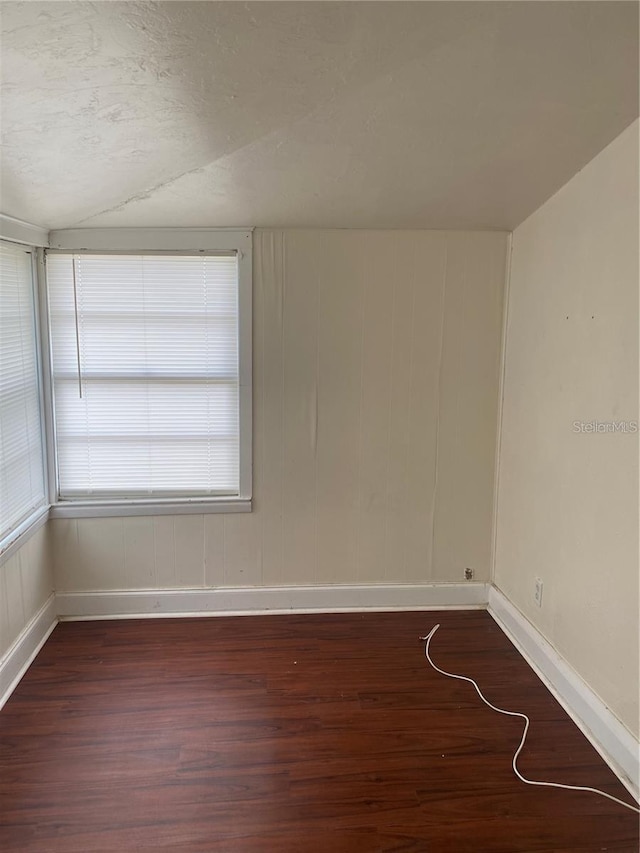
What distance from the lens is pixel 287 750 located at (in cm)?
196

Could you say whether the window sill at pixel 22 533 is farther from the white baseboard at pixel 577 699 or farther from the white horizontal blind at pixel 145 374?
the white baseboard at pixel 577 699

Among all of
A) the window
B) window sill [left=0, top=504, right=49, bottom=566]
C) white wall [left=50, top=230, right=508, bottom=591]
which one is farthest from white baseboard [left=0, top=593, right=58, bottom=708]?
the window

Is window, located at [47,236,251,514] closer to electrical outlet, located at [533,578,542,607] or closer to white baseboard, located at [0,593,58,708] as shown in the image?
white baseboard, located at [0,593,58,708]

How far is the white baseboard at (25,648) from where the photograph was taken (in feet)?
7.36

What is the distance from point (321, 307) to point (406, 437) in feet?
2.69

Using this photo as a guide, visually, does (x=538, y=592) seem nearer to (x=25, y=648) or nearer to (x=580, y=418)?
(x=580, y=418)

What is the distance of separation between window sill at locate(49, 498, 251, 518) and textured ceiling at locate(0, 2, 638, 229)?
4.61 feet

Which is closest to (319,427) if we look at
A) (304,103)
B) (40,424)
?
(40,424)

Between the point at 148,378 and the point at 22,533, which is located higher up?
the point at 148,378

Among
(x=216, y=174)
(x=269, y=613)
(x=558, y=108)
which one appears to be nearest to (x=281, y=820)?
(x=269, y=613)

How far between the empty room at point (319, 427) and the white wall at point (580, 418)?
0.01m

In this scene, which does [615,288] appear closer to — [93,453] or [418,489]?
[418,489]

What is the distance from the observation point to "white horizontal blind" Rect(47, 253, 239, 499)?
269cm

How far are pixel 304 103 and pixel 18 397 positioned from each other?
1800 mm
